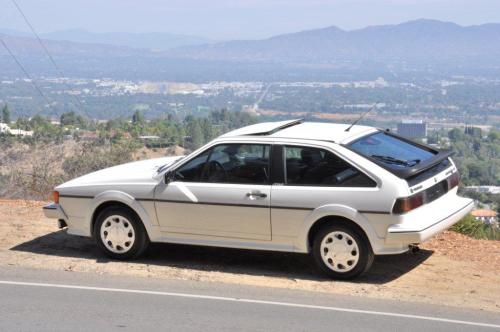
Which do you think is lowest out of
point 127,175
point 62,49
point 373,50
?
point 127,175

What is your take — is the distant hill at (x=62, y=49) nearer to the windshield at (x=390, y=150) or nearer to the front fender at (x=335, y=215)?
the windshield at (x=390, y=150)

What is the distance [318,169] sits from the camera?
8445 mm

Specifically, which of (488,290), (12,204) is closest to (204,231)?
(488,290)

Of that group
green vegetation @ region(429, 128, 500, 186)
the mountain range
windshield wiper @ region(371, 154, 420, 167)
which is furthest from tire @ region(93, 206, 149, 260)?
the mountain range

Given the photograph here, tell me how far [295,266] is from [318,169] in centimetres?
126

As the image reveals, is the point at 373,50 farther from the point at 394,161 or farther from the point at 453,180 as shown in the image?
the point at 394,161

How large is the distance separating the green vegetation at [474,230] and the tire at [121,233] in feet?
15.1

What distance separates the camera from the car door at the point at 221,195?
8.55m

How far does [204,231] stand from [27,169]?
952 centimetres

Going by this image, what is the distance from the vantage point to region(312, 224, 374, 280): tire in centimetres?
820

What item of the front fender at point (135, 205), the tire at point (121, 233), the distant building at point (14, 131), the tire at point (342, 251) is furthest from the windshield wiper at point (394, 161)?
the distant building at point (14, 131)

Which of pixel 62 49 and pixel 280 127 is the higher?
pixel 62 49

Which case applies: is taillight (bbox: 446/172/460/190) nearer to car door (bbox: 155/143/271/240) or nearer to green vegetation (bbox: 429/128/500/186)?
car door (bbox: 155/143/271/240)

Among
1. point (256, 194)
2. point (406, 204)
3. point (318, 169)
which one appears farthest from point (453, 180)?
point (256, 194)
